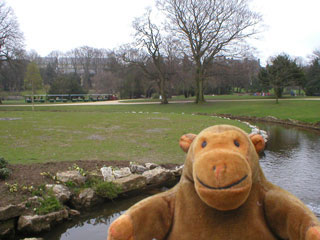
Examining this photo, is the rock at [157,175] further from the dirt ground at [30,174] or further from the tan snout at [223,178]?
the tan snout at [223,178]

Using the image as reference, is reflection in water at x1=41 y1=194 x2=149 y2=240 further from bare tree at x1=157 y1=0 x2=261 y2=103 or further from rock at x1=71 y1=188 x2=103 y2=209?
bare tree at x1=157 y1=0 x2=261 y2=103


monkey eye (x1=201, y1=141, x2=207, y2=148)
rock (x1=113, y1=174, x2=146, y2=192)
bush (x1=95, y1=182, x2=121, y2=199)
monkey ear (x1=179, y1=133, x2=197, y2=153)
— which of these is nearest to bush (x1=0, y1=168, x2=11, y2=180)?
bush (x1=95, y1=182, x2=121, y2=199)

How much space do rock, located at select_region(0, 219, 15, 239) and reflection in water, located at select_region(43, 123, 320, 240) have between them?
2.06ft

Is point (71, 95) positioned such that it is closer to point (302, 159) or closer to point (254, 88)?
point (254, 88)

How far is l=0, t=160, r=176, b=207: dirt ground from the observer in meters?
6.29

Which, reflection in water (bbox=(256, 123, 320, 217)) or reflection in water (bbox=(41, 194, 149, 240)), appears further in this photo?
reflection in water (bbox=(256, 123, 320, 217))

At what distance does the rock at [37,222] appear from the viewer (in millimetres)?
5754

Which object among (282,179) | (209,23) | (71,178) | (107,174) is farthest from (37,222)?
(209,23)

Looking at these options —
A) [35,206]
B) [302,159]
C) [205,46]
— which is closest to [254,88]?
[205,46]

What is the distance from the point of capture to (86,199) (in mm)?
6922

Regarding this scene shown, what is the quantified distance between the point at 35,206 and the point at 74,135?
842 centimetres

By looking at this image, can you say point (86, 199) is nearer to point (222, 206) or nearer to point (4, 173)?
point (4, 173)

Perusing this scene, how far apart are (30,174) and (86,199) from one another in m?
1.82

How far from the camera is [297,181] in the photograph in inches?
339
